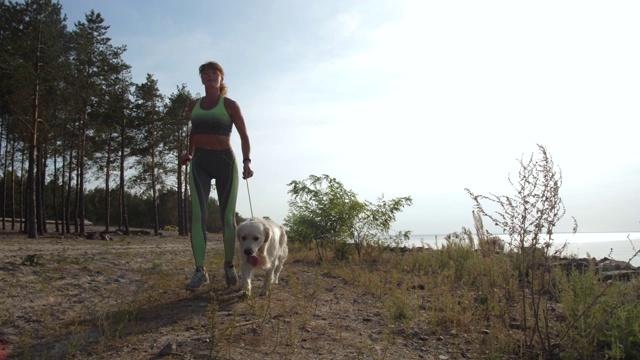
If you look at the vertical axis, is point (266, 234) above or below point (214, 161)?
below

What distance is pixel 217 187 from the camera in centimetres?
473

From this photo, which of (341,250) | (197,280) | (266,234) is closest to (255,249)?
(266,234)

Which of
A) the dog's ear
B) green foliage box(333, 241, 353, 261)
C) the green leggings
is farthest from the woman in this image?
green foliage box(333, 241, 353, 261)

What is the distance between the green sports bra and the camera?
4570 mm

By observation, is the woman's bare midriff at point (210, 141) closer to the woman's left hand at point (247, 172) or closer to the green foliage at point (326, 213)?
the woman's left hand at point (247, 172)

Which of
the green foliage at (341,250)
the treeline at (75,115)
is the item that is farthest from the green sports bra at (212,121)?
the treeline at (75,115)

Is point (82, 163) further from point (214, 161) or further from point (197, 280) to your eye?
point (197, 280)

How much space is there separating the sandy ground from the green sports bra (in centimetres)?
169

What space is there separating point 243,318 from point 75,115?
831 inches

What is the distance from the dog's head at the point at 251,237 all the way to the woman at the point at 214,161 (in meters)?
0.17

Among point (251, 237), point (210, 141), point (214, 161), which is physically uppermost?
point (210, 141)

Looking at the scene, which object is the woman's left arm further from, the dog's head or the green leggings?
the dog's head

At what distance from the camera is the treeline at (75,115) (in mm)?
17312

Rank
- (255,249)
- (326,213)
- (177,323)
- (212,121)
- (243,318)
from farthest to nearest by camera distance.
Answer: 1. (326,213)
2. (212,121)
3. (255,249)
4. (243,318)
5. (177,323)
